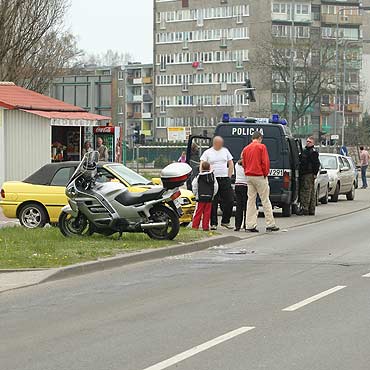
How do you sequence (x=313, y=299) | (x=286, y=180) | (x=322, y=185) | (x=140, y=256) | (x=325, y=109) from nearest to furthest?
(x=313, y=299), (x=140, y=256), (x=286, y=180), (x=322, y=185), (x=325, y=109)

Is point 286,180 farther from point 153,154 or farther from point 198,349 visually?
point 153,154

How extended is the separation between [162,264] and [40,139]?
19.7 metres

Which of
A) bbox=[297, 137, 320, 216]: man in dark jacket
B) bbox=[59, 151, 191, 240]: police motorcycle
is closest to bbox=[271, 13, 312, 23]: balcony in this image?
bbox=[297, 137, 320, 216]: man in dark jacket

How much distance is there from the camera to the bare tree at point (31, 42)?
44938 mm

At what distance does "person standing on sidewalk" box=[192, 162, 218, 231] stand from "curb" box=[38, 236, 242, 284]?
1000 millimetres

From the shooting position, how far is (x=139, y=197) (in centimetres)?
1672

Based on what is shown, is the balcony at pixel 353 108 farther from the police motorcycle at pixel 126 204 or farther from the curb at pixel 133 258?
the police motorcycle at pixel 126 204

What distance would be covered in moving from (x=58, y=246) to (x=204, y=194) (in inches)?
171

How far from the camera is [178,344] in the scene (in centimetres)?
855

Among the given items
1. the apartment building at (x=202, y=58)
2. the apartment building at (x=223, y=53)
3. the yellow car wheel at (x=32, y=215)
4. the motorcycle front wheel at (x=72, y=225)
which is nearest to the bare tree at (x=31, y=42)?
the yellow car wheel at (x=32, y=215)

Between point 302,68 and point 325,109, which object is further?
point 325,109

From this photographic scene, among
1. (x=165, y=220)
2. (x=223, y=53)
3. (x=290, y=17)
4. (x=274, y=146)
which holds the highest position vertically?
(x=290, y=17)

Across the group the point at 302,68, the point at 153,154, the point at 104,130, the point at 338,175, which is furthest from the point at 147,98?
the point at 338,175

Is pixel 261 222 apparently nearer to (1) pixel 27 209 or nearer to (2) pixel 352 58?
(1) pixel 27 209
